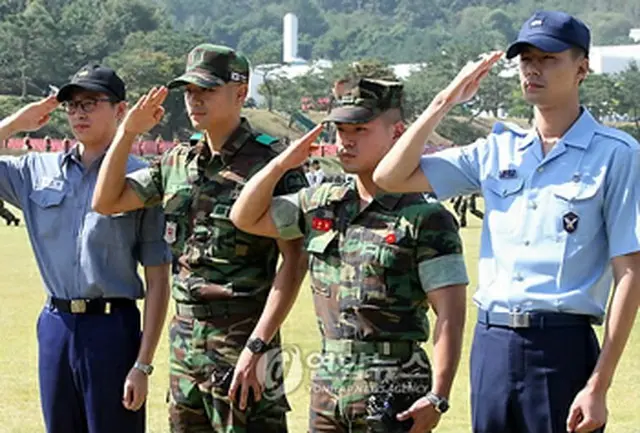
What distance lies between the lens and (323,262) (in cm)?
420

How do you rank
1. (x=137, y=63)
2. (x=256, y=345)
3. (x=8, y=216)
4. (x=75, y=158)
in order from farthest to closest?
(x=137, y=63), (x=8, y=216), (x=75, y=158), (x=256, y=345)

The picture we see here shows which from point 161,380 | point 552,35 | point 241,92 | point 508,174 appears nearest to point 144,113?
point 241,92

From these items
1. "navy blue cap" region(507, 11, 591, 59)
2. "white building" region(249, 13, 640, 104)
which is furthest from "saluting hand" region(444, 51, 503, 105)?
"white building" region(249, 13, 640, 104)

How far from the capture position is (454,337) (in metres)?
3.99

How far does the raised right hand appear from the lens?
16.1 ft

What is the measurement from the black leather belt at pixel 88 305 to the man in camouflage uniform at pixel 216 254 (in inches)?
11.9

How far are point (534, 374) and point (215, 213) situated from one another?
1374 mm

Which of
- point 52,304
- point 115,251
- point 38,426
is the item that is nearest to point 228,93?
point 115,251

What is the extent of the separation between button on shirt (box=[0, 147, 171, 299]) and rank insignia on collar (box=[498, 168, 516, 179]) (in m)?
1.48

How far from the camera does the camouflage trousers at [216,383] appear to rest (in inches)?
175

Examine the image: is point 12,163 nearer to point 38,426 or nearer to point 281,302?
point 281,302

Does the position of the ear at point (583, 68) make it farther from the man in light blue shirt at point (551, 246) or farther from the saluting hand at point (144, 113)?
the saluting hand at point (144, 113)

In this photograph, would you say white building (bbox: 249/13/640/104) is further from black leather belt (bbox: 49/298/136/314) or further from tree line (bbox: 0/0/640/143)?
black leather belt (bbox: 49/298/136/314)

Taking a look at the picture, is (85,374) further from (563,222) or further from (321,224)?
(563,222)
